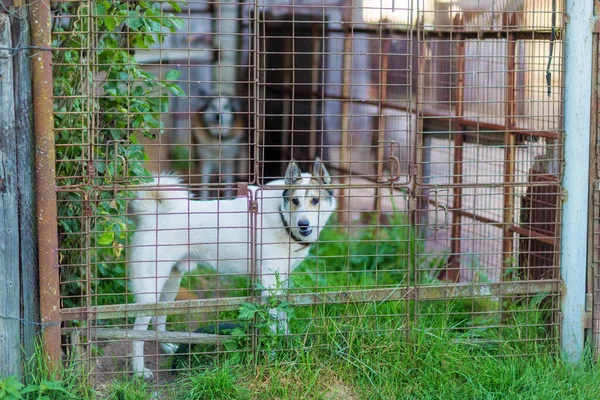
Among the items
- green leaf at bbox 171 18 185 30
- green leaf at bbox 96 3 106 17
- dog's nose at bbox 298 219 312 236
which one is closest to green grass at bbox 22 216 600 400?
dog's nose at bbox 298 219 312 236

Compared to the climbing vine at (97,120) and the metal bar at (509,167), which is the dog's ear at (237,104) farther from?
the climbing vine at (97,120)

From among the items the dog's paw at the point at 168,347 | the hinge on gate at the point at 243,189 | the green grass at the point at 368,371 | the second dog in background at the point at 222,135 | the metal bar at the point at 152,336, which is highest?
the second dog in background at the point at 222,135

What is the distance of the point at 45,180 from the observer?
4.19 metres

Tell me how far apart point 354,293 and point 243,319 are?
72 cm

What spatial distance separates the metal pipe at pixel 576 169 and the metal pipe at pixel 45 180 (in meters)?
3.18

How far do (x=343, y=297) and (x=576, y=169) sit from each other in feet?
5.63

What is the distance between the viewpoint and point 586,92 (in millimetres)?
4770

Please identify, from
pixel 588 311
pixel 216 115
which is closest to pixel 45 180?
pixel 588 311

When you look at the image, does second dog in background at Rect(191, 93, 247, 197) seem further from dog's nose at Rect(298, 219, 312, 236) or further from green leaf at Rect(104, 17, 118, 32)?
green leaf at Rect(104, 17, 118, 32)

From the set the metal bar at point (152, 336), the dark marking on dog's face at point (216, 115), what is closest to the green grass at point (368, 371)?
the metal bar at point (152, 336)

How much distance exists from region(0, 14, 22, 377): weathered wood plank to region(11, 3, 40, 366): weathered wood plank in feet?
0.10

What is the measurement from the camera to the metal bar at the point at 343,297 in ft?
A: 14.3

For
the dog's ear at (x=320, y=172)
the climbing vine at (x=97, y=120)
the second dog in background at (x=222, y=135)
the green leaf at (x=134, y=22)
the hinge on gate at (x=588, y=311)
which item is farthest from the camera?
the second dog in background at (x=222, y=135)

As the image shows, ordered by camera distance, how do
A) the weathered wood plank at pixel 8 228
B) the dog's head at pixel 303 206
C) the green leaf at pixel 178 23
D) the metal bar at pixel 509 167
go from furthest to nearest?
the metal bar at pixel 509 167 → the dog's head at pixel 303 206 → the green leaf at pixel 178 23 → the weathered wood plank at pixel 8 228
